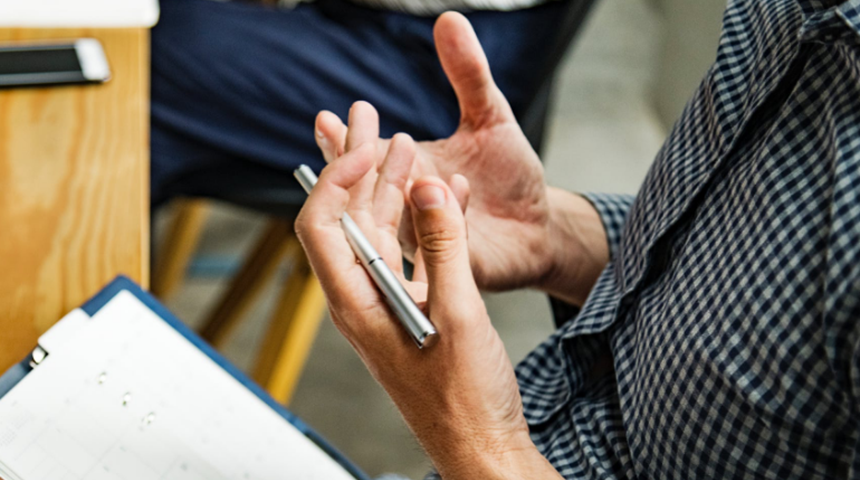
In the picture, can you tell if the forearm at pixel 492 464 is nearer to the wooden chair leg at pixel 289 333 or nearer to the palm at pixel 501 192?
the palm at pixel 501 192

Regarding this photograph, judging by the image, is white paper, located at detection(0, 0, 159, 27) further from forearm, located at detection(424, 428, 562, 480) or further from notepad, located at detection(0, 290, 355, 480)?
forearm, located at detection(424, 428, 562, 480)

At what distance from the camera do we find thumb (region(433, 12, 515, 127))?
637mm

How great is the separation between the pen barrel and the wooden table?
205mm

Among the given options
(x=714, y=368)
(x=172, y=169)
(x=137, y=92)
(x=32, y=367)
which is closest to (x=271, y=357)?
(x=172, y=169)

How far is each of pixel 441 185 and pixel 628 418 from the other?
19cm

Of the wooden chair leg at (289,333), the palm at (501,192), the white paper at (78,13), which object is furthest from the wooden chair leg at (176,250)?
the palm at (501,192)

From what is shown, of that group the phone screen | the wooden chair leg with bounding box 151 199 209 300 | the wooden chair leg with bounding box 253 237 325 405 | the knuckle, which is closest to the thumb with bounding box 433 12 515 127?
the knuckle

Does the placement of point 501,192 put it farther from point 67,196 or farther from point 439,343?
point 67,196

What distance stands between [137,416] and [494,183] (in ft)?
1.17

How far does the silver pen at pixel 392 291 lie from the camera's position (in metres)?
Result: 0.47

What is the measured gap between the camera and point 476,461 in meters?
0.49

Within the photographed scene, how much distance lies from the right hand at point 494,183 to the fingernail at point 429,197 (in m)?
0.16

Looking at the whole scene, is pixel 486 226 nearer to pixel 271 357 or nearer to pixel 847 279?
pixel 847 279

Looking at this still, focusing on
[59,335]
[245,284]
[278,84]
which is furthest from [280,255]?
[59,335]
